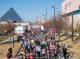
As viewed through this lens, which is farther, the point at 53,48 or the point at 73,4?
the point at 73,4

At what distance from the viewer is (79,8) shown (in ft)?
341

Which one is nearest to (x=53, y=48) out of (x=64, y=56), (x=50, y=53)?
(x=50, y=53)

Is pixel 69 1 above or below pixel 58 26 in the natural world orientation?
above

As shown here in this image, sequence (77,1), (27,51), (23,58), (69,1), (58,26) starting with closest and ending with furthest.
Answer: (23,58) < (27,51) < (58,26) < (77,1) < (69,1)

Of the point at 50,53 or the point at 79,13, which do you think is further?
the point at 79,13

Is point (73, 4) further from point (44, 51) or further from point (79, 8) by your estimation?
point (44, 51)

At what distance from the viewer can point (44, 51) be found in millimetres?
28219

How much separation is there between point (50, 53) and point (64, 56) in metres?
2.63

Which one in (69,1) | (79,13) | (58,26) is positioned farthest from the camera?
(69,1)

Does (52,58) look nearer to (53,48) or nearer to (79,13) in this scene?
(53,48)

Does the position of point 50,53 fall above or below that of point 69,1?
below

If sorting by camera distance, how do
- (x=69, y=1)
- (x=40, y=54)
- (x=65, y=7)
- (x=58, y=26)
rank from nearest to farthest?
1. (x=40, y=54)
2. (x=58, y=26)
3. (x=69, y=1)
4. (x=65, y=7)

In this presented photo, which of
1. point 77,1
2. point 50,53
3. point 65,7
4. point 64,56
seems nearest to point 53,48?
point 50,53

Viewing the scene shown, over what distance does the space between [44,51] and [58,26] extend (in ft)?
134
